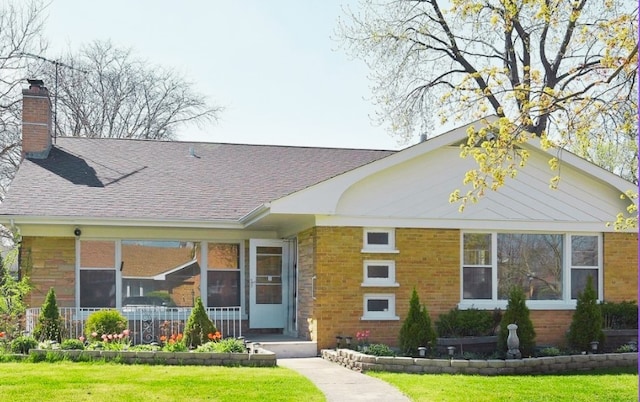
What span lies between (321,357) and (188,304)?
4504 millimetres

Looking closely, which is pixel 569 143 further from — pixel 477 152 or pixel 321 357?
pixel 321 357

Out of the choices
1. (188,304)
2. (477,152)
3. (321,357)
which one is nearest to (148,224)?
(188,304)

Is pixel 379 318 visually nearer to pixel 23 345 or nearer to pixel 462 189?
pixel 462 189

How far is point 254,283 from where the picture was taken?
62.0ft

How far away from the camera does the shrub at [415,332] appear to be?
14422 mm

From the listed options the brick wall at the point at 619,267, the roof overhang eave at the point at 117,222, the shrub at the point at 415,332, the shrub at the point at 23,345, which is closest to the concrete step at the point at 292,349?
the shrub at the point at 415,332

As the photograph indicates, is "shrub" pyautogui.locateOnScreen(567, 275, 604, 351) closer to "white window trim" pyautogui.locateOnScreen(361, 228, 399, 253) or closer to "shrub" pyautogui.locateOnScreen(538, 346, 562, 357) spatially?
"shrub" pyautogui.locateOnScreen(538, 346, 562, 357)

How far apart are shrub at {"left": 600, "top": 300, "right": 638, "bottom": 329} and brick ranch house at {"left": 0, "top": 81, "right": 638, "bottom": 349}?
521 millimetres

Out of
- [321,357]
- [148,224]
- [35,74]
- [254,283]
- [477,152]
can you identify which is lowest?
[321,357]

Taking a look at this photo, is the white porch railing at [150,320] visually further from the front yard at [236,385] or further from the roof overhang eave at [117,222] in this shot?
the front yard at [236,385]

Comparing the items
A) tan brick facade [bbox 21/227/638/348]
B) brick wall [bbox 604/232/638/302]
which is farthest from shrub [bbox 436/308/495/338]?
brick wall [bbox 604/232/638/302]

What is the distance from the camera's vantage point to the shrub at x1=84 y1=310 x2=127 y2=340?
1512cm

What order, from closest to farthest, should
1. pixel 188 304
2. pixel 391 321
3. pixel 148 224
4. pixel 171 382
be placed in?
pixel 171 382 → pixel 391 321 → pixel 148 224 → pixel 188 304

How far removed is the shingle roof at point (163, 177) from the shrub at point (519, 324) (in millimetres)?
6362
